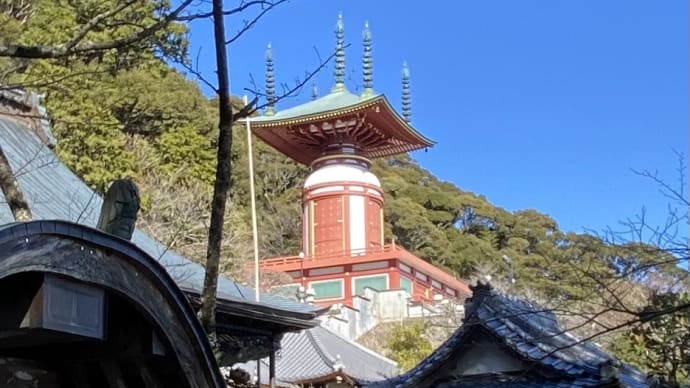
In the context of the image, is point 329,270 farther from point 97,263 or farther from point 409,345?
point 97,263

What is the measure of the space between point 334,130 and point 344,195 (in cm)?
259

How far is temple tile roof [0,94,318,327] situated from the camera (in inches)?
294

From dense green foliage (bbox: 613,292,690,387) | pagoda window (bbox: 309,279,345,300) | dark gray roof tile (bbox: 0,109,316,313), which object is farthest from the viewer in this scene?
pagoda window (bbox: 309,279,345,300)

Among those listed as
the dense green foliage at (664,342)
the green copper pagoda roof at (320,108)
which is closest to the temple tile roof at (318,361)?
the dense green foliage at (664,342)

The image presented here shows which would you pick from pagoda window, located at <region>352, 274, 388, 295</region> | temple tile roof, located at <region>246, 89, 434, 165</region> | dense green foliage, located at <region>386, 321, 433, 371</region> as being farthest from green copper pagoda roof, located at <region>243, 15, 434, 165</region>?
dense green foliage, located at <region>386, 321, 433, 371</region>

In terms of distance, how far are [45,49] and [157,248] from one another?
435 centimetres

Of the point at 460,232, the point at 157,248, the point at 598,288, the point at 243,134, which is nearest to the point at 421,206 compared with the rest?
the point at 460,232

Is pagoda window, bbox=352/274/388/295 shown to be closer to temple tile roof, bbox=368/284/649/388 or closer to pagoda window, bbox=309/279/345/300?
pagoda window, bbox=309/279/345/300

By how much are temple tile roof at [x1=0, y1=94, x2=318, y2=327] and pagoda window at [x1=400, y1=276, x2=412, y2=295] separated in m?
24.2

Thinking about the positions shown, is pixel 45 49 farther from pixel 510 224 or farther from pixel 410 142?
pixel 510 224

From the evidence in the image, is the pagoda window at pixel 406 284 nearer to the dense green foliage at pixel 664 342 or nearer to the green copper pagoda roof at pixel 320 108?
the green copper pagoda roof at pixel 320 108

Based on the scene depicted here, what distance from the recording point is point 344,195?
34.3 meters

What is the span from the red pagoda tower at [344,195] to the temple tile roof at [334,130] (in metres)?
0.04

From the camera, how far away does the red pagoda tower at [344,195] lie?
33.5m
